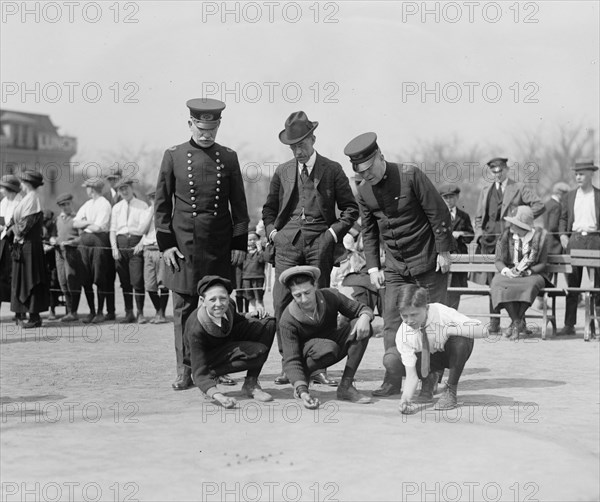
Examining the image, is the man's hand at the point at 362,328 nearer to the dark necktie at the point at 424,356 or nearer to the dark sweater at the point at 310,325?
the dark sweater at the point at 310,325

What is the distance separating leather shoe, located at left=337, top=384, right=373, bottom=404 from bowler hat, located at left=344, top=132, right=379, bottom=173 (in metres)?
1.72

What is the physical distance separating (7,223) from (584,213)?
7.54 meters

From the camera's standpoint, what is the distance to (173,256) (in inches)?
358

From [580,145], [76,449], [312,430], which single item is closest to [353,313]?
[312,430]

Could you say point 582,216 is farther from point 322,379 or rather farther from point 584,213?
point 322,379

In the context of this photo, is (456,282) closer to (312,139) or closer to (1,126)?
(312,139)

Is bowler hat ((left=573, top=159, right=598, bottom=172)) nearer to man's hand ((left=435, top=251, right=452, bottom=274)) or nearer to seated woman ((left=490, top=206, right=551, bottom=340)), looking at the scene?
seated woman ((left=490, top=206, right=551, bottom=340))

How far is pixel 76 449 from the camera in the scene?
6488 millimetres

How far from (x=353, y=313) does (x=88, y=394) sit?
2.22 metres

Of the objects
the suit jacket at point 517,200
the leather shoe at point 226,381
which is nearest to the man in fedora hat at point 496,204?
the suit jacket at point 517,200

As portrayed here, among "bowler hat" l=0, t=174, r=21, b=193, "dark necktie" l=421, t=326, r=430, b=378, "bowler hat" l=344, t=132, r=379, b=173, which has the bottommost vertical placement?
"dark necktie" l=421, t=326, r=430, b=378

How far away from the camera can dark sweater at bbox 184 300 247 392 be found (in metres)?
8.10

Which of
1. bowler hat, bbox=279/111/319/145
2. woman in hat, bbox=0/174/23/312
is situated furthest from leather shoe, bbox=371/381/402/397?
woman in hat, bbox=0/174/23/312

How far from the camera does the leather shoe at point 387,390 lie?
8492 millimetres
